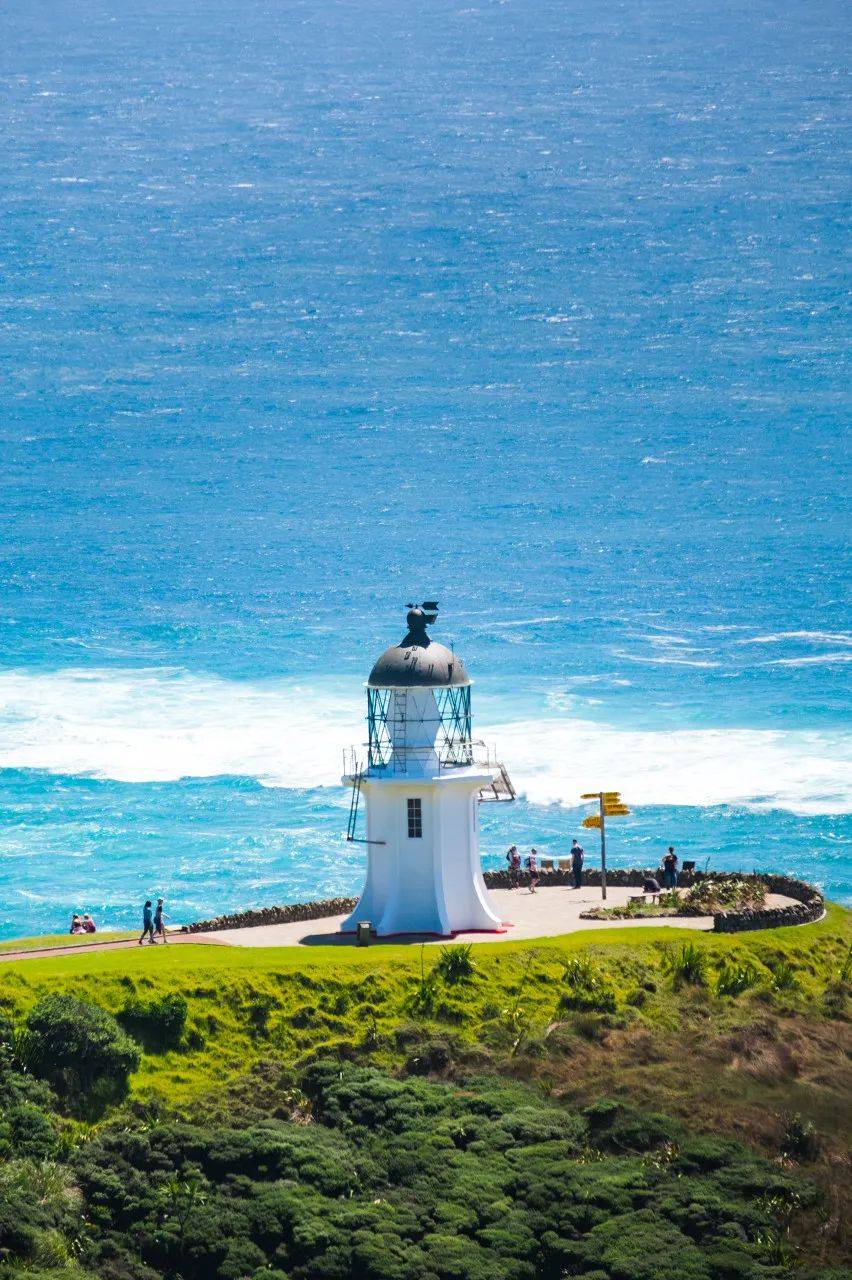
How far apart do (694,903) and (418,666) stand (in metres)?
8.05

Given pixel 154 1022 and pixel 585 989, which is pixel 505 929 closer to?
pixel 585 989

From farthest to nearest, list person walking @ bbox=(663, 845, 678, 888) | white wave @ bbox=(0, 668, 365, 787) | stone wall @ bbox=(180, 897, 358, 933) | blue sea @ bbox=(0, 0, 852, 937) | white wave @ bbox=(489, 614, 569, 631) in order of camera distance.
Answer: white wave @ bbox=(489, 614, 569, 631)
white wave @ bbox=(0, 668, 365, 787)
blue sea @ bbox=(0, 0, 852, 937)
person walking @ bbox=(663, 845, 678, 888)
stone wall @ bbox=(180, 897, 358, 933)

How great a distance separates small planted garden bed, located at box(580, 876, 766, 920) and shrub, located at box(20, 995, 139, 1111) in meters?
13.5

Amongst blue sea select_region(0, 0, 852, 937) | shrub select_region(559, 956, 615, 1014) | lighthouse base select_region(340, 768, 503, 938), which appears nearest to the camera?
shrub select_region(559, 956, 615, 1014)

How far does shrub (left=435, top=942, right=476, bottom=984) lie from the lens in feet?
155

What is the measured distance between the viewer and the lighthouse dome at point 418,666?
5100 cm

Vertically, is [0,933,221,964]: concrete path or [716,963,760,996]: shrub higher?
[0,933,221,964]: concrete path

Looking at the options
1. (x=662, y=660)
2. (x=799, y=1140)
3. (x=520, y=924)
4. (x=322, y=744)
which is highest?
(x=662, y=660)

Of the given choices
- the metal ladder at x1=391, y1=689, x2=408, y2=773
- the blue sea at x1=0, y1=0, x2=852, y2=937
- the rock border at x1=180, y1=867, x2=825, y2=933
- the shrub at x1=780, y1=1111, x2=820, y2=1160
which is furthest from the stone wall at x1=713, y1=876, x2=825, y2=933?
the blue sea at x1=0, y1=0, x2=852, y2=937

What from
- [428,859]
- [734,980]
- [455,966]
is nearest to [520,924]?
[428,859]

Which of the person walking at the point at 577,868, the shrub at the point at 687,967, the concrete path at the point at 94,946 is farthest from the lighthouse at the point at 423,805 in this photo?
the person walking at the point at 577,868

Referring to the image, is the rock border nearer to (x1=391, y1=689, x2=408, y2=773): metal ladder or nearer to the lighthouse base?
the lighthouse base

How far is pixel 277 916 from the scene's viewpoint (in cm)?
5391

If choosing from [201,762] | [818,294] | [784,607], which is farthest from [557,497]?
[201,762]
